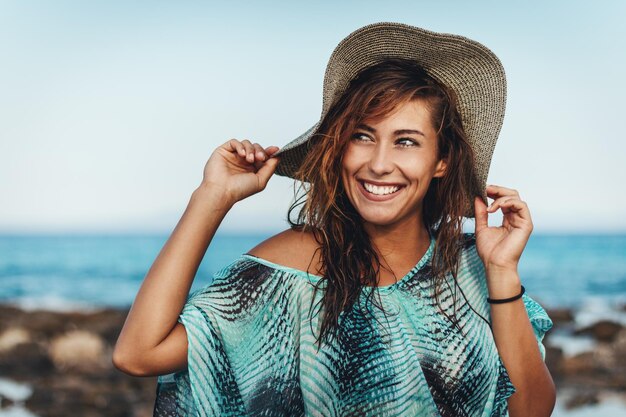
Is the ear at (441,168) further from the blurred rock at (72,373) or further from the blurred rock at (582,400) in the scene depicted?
the blurred rock at (72,373)

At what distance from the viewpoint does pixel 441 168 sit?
3209 millimetres

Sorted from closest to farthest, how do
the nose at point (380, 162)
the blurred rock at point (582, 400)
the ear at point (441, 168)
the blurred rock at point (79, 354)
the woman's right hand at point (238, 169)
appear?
the woman's right hand at point (238, 169), the nose at point (380, 162), the ear at point (441, 168), the blurred rock at point (582, 400), the blurred rock at point (79, 354)

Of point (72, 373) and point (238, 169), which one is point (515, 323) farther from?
point (72, 373)

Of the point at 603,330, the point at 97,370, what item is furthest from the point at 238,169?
the point at 603,330

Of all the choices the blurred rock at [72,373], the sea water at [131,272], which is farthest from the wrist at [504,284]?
→ the sea water at [131,272]

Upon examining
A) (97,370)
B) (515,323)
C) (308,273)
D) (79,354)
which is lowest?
(97,370)

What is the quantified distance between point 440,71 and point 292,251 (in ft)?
3.19

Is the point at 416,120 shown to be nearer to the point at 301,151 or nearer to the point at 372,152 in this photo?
the point at 372,152

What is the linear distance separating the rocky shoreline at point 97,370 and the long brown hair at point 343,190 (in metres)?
5.54

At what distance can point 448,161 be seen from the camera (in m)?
3.19

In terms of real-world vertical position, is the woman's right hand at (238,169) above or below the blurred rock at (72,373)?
Answer: above

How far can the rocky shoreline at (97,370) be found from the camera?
8.29 metres

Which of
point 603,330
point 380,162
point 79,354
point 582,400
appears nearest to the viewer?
point 380,162

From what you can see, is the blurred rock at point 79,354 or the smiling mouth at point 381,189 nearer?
the smiling mouth at point 381,189
